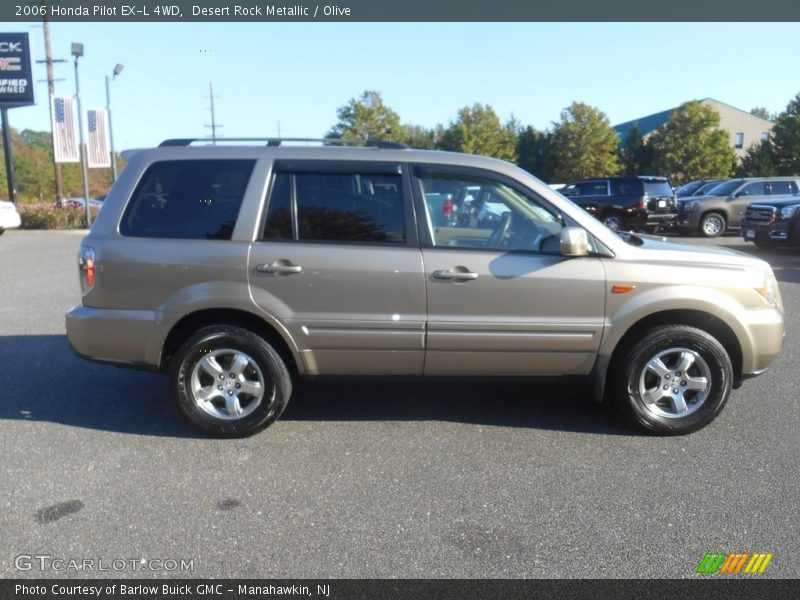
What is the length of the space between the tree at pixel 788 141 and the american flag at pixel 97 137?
142ft

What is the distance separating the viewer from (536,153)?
5688 centimetres

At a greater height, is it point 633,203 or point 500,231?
point 633,203

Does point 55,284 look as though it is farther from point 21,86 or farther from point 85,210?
point 21,86

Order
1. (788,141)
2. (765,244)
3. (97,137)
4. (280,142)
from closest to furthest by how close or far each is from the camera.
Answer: (280,142), (765,244), (97,137), (788,141)

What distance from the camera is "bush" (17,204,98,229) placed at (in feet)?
79.9

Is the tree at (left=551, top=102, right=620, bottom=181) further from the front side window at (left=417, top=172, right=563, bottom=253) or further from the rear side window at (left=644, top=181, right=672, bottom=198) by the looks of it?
the front side window at (left=417, top=172, right=563, bottom=253)

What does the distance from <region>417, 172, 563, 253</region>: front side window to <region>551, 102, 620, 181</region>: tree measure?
4871cm

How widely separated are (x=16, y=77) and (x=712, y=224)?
24.5 meters

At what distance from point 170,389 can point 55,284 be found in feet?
25.4

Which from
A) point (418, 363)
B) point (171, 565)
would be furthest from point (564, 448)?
point (171, 565)

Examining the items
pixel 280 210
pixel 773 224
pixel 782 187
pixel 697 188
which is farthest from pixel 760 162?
pixel 280 210

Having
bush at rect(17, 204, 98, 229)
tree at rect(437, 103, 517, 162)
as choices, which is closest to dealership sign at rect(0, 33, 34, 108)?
bush at rect(17, 204, 98, 229)

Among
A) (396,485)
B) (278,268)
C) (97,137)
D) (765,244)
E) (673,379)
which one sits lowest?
(396,485)

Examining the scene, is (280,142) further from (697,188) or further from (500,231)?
(697,188)
